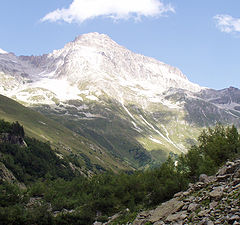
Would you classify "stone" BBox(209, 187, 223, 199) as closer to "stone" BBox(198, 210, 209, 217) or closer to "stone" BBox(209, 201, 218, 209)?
"stone" BBox(209, 201, 218, 209)

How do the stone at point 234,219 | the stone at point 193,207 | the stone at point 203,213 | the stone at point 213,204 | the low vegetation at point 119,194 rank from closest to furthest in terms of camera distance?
the stone at point 234,219
the stone at point 203,213
the stone at point 213,204
the stone at point 193,207
the low vegetation at point 119,194

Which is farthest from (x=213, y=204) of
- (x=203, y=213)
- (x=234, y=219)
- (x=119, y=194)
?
(x=119, y=194)

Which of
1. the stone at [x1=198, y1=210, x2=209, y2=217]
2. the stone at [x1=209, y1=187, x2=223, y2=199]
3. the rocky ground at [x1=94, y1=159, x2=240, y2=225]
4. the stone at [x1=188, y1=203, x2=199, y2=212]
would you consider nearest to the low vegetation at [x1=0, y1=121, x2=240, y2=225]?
the rocky ground at [x1=94, y1=159, x2=240, y2=225]

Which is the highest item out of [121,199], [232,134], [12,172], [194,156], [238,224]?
[232,134]

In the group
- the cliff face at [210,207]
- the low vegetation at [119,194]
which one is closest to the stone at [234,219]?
the cliff face at [210,207]

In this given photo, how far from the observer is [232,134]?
101312 mm

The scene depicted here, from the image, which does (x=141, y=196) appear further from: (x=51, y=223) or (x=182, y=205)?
(x=182, y=205)

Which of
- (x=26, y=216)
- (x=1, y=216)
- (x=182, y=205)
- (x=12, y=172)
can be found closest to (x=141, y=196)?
(x=26, y=216)

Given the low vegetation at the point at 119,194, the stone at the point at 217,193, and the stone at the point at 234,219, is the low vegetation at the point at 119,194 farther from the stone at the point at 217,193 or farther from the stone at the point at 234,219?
the stone at the point at 234,219

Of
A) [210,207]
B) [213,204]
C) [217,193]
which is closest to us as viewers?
[210,207]

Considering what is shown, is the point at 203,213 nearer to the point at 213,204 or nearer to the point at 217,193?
the point at 213,204

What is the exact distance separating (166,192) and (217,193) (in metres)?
23.8

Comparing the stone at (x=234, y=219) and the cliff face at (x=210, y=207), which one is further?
the cliff face at (x=210, y=207)

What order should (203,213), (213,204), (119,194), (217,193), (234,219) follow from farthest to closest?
(119,194), (217,193), (213,204), (203,213), (234,219)
